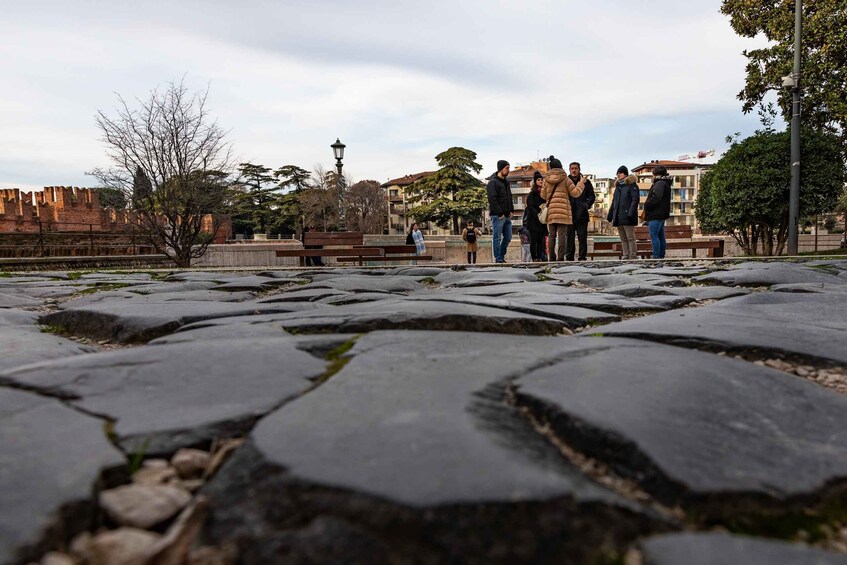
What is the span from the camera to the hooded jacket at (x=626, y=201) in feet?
28.0

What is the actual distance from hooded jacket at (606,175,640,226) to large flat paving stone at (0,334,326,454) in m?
8.03

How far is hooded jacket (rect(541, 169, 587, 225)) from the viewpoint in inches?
333

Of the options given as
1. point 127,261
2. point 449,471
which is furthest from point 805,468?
point 127,261

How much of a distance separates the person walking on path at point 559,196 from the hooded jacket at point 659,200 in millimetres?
1099

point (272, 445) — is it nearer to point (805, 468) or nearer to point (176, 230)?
point (805, 468)

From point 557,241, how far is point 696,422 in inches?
326

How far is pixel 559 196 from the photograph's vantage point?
8516mm

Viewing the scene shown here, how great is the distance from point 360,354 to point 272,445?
650 mm

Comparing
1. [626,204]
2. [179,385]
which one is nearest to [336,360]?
[179,385]

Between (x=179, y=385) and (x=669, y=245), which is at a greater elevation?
(x=669, y=245)

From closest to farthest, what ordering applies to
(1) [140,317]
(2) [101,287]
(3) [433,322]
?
(3) [433,322] → (1) [140,317] → (2) [101,287]

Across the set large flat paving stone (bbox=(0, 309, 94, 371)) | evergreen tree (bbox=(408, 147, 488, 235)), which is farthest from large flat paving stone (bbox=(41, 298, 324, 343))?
evergreen tree (bbox=(408, 147, 488, 235))

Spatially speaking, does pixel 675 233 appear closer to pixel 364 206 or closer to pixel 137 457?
pixel 137 457

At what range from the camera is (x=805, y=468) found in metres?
0.83
